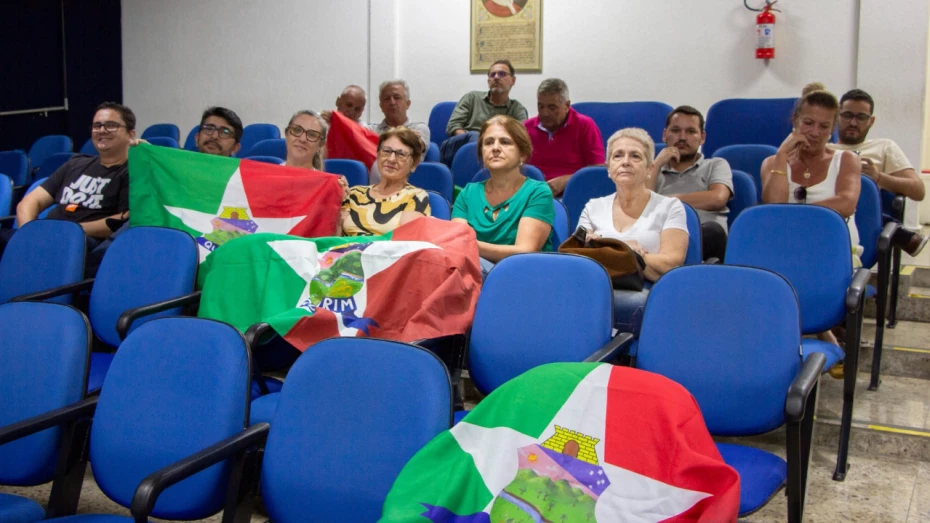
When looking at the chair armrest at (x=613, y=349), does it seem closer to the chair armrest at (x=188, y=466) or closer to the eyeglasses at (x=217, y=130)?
the chair armrest at (x=188, y=466)

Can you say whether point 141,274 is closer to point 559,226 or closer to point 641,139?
point 559,226

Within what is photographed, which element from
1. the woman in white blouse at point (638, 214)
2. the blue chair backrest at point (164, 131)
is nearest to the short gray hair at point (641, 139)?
the woman in white blouse at point (638, 214)

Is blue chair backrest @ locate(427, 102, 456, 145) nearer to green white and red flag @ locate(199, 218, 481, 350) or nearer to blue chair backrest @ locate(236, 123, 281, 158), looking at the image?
blue chair backrest @ locate(236, 123, 281, 158)

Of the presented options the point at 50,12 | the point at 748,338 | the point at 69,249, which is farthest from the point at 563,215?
the point at 50,12

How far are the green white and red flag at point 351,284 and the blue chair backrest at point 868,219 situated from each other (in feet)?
5.59

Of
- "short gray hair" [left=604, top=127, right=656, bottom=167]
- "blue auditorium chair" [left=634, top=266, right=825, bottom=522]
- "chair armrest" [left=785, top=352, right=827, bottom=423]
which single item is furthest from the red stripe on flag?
"short gray hair" [left=604, top=127, right=656, bottom=167]

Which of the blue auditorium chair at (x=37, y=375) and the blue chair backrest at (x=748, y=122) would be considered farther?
the blue chair backrest at (x=748, y=122)

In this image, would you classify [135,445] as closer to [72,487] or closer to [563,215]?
[72,487]

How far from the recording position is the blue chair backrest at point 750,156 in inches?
166

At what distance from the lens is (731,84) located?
600 centimetres

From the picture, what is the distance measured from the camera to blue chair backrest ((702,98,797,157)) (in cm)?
509

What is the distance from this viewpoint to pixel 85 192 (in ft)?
12.4

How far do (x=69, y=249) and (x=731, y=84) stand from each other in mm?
4496

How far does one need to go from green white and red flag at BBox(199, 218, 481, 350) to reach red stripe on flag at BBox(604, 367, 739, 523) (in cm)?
97
